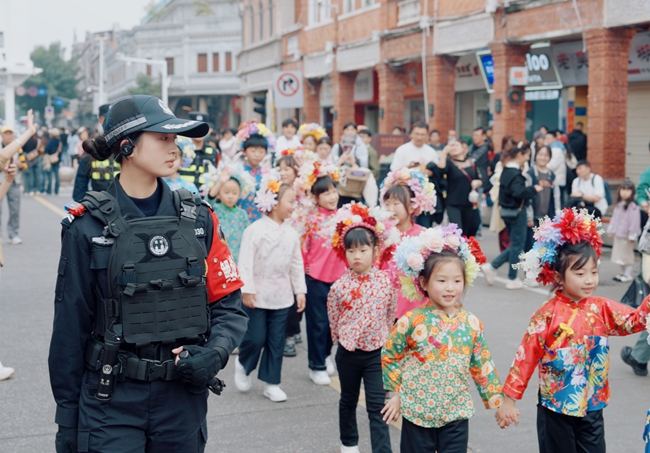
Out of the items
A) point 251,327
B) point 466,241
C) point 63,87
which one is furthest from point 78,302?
point 63,87

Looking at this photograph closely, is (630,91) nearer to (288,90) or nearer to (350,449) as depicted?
(288,90)

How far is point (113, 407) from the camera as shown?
119 inches

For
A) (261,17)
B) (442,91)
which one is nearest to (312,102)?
(261,17)

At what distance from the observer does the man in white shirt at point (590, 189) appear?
1279cm

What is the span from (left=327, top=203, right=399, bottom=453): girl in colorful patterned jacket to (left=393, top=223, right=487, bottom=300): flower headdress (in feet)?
3.06

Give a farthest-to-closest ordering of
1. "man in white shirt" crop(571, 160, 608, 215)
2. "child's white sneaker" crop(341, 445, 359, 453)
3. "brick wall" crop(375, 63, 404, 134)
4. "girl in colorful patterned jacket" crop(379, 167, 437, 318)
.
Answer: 1. "brick wall" crop(375, 63, 404, 134)
2. "man in white shirt" crop(571, 160, 608, 215)
3. "girl in colorful patterned jacket" crop(379, 167, 437, 318)
4. "child's white sneaker" crop(341, 445, 359, 453)

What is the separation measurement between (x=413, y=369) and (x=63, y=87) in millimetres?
92972

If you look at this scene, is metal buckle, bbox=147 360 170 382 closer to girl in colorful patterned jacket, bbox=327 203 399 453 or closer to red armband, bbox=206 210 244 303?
red armband, bbox=206 210 244 303

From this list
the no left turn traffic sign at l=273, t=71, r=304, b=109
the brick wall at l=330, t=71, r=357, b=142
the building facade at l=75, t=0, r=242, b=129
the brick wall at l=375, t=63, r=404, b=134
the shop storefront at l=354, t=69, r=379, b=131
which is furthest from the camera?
the building facade at l=75, t=0, r=242, b=129

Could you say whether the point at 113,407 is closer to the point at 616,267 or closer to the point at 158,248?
the point at 158,248

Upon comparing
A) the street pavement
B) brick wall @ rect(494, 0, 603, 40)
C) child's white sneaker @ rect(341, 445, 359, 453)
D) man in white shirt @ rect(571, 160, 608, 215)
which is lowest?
the street pavement

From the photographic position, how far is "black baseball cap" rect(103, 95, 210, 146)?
3.10 m

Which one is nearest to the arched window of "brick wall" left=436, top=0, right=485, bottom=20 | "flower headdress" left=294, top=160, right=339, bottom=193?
"brick wall" left=436, top=0, right=485, bottom=20

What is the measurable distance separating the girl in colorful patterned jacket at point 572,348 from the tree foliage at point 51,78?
9114cm
